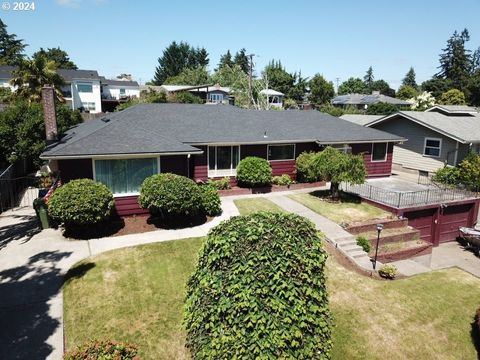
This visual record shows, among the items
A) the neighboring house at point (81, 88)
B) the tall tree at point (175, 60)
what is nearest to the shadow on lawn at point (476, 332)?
the neighboring house at point (81, 88)

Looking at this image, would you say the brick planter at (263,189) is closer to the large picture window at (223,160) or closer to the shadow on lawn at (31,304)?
the large picture window at (223,160)

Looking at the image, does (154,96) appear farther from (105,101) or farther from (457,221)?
(457,221)

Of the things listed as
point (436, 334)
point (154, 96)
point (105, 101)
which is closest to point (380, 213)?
point (436, 334)

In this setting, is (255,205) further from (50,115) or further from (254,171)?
(50,115)

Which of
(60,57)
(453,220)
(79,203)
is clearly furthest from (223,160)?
(60,57)

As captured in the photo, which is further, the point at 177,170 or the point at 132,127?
the point at 132,127

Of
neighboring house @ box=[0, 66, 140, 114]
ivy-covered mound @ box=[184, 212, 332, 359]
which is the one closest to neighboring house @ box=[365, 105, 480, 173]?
ivy-covered mound @ box=[184, 212, 332, 359]
